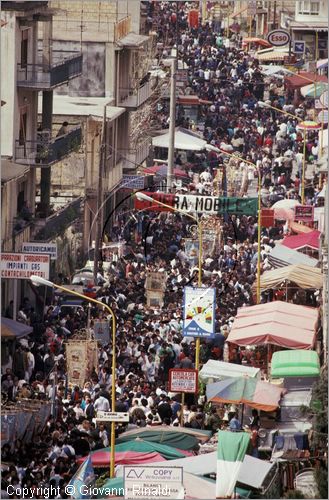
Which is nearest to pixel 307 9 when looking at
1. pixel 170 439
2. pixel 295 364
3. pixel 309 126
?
pixel 309 126

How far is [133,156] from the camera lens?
7750 cm

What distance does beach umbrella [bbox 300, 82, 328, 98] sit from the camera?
88.6 meters

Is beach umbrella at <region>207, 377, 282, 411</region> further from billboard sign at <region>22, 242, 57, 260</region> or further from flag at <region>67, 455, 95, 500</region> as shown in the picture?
billboard sign at <region>22, 242, 57, 260</region>

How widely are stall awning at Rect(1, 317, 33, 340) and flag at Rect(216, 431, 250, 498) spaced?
40.4ft

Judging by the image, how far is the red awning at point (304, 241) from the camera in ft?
210

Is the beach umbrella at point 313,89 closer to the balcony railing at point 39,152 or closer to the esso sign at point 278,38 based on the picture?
the esso sign at point 278,38

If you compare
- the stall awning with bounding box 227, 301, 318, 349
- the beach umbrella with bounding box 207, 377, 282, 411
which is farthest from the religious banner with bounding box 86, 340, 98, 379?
the beach umbrella with bounding box 207, 377, 282, 411

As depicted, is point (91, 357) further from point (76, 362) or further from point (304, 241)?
point (304, 241)

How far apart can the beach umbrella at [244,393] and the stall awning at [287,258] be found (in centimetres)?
1357

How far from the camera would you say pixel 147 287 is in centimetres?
5981

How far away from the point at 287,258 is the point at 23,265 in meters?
9.11

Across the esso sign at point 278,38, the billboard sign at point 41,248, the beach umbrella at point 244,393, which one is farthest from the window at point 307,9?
Answer: the beach umbrella at point 244,393

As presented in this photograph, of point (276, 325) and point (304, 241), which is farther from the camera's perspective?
point (304, 241)

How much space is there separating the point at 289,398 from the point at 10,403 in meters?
5.60
